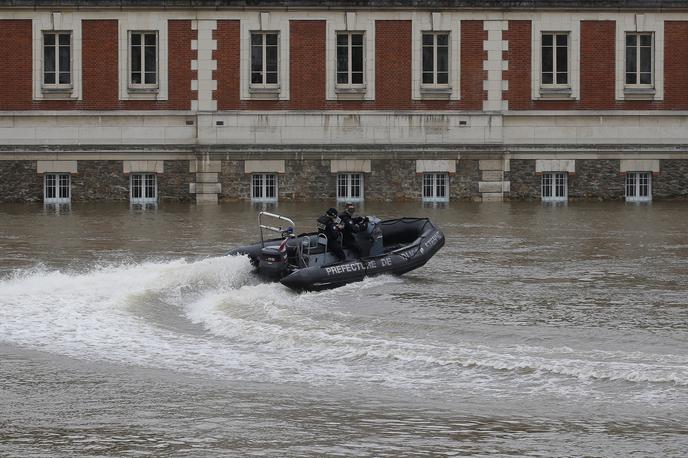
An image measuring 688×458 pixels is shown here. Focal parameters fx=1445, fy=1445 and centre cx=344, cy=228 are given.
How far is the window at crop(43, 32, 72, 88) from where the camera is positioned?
4269cm

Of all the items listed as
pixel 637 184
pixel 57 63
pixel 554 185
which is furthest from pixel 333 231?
pixel 637 184

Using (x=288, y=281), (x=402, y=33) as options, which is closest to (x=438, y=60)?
(x=402, y=33)

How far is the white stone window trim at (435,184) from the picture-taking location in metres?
43.4

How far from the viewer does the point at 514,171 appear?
43.8m

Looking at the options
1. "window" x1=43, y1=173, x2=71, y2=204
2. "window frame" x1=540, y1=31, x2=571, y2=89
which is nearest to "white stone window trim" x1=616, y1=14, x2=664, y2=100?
"window frame" x1=540, y1=31, x2=571, y2=89

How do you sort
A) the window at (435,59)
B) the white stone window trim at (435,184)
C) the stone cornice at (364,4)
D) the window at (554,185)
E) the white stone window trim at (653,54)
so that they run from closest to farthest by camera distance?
the stone cornice at (364,4)
the white stone window trim at (435,184)
the window at (435,59)
the white stone window trim at (653,54)
the window at (554,185)

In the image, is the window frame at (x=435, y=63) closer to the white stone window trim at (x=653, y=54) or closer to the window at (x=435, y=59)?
the window at (x=435, y=59)

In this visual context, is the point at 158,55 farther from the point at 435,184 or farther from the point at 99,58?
the point at 435,184

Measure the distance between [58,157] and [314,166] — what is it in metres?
7.55

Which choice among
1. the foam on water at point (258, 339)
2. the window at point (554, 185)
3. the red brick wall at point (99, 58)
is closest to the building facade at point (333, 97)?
the red brick wall at point (99, 58)

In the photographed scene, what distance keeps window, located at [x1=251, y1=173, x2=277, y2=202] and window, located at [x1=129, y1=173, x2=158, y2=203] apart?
9.61 feet

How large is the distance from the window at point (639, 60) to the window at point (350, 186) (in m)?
8.74

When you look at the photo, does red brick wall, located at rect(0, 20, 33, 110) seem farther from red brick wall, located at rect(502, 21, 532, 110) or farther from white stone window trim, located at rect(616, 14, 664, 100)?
white stone window trim, located at rect(616, 14, 664, 100)

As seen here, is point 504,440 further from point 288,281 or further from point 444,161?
point 444,161
